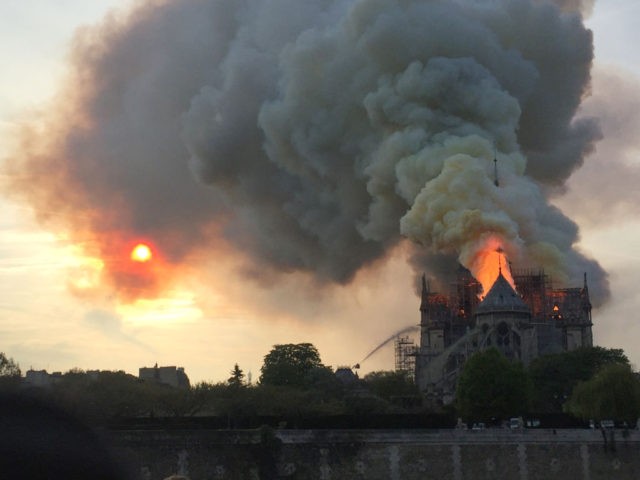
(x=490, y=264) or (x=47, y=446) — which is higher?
(x=490, y=264)

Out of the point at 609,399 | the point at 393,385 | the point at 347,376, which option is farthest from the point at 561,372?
the point at 347,376

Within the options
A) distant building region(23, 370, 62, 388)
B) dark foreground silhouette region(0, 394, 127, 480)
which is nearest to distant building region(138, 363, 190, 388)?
distant building region(23, 370, 62, 388)

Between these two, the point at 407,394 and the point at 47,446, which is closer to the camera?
the point at 47,446

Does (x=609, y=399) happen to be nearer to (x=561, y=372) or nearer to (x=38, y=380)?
(x=561, y=372)

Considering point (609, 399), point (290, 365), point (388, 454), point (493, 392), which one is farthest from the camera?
point (290, 365)

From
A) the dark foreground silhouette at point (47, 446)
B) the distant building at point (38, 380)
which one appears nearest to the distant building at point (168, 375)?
the distant building at point (38, 380)

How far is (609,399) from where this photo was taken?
52125 millimetres

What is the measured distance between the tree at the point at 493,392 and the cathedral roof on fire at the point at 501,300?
12834 millimetres

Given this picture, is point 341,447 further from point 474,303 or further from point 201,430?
point 474,303

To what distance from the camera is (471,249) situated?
68.9 meters

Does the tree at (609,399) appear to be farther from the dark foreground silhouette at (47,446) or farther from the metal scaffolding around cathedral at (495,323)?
the dark foreground silhouette at (47,446)

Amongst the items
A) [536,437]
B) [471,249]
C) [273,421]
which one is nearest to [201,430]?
[273,421]

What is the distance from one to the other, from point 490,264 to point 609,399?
1905 centimetres

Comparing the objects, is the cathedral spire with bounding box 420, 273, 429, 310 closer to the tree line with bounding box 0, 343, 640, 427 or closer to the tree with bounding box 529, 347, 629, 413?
the tree line with bounding box 0, 343, 640, 427
